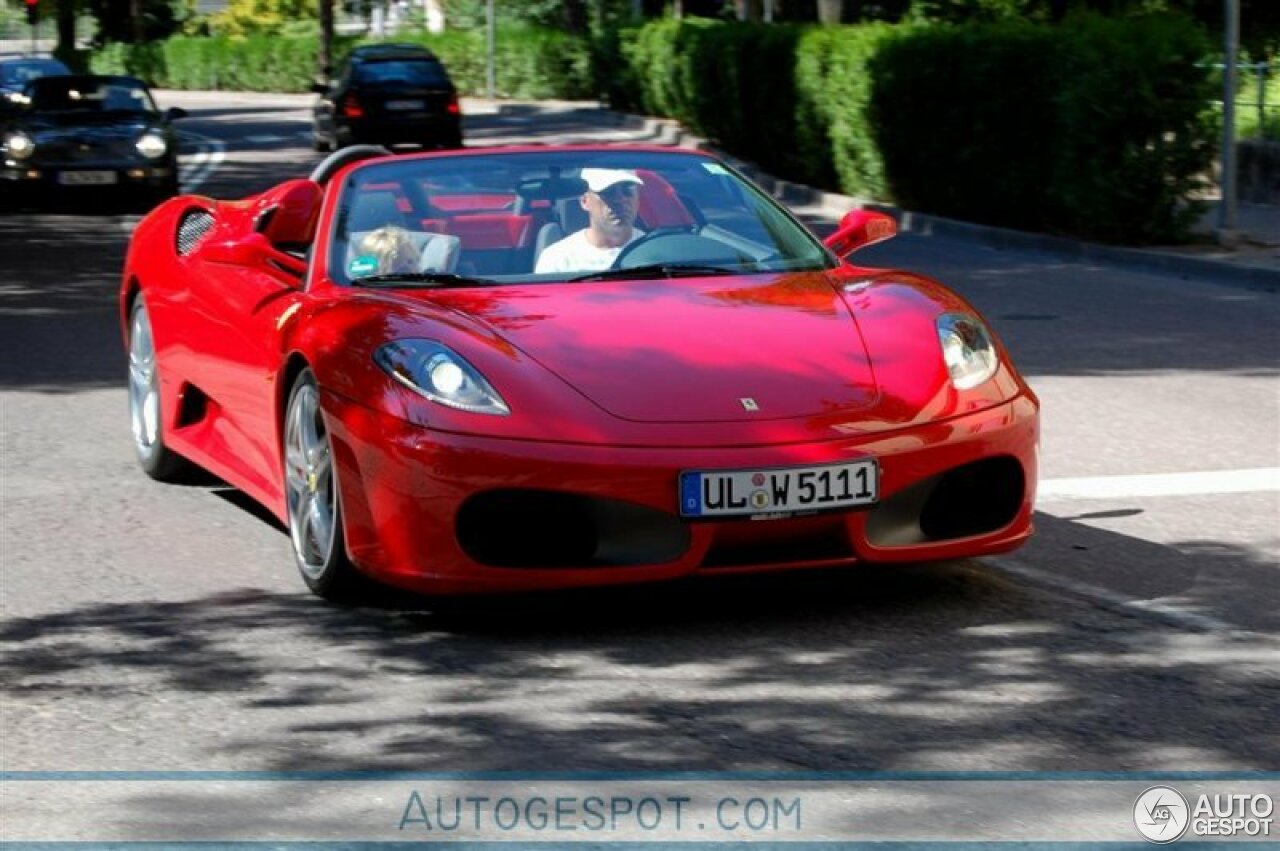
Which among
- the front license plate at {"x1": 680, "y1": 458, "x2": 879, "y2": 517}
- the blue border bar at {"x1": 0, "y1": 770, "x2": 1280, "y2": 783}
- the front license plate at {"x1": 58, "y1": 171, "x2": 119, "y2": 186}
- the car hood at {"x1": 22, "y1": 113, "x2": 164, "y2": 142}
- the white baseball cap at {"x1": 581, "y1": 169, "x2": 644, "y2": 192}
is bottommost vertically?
the front license plate at {"x1": 58, "y1": 171, "x2": 119, "y2": 186}

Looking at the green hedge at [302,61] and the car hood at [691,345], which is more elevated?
the car hood at [691,345]

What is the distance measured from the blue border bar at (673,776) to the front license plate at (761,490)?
125 centimetres

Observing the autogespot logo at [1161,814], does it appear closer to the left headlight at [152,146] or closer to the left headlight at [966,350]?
the left headlight at [966,350]

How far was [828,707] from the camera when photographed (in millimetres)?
5430

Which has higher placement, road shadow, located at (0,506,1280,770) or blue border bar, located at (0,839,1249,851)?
blue border bar, located at (0,839,1249,851)

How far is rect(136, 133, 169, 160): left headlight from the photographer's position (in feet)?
81.5

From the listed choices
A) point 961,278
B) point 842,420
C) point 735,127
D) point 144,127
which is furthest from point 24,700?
point 735,127

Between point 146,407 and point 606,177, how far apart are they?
7.89 feet

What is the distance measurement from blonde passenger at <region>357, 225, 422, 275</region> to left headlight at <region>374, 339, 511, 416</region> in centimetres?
86

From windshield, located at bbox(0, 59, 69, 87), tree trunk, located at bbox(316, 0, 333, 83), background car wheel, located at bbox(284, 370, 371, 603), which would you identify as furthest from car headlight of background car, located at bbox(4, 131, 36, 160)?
tree trunk, located at bbox(316, 0, 333, 83)

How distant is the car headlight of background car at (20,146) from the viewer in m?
24.7

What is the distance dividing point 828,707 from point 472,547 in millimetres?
1163

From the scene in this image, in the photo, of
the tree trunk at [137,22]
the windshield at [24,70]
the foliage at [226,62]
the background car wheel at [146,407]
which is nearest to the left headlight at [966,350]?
the background car wheel at [146,407]

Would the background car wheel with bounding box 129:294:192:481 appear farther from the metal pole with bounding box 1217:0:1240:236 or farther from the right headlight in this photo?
the right headlight
